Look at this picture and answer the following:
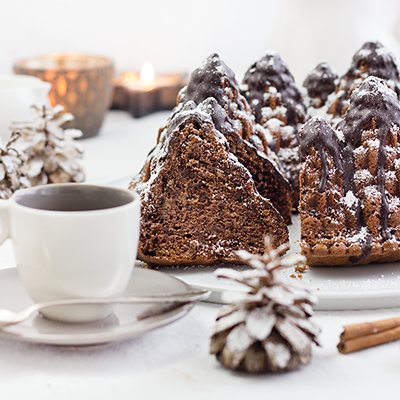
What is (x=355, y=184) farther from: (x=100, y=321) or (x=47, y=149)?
(x=47, y=149)

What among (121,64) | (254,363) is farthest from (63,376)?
(121,64)

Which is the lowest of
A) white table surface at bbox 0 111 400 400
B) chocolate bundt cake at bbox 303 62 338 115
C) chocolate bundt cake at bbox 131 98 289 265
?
white table surface at bbox 0 111 400 400

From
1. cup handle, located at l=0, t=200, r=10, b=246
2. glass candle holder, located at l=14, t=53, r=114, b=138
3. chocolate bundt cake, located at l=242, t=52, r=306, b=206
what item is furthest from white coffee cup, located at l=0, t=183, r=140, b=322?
glass candle holder, located at l=14, t=53, r=114, b=138

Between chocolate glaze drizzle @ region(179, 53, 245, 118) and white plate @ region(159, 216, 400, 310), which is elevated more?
chocolate glaze drizzle @ region(179, 53, 245, 118)

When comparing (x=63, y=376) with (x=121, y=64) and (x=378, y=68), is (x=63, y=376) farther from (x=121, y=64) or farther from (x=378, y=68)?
(x=121, y=64)

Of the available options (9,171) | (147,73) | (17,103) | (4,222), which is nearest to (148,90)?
(147,73)

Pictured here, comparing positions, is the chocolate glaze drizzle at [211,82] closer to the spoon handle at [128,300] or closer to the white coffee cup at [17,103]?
the spoon handle at [128,300]

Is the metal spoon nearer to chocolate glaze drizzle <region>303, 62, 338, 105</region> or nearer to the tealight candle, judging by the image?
chocolate glaze drizzle <region>303, 62, 338, 105</region>
